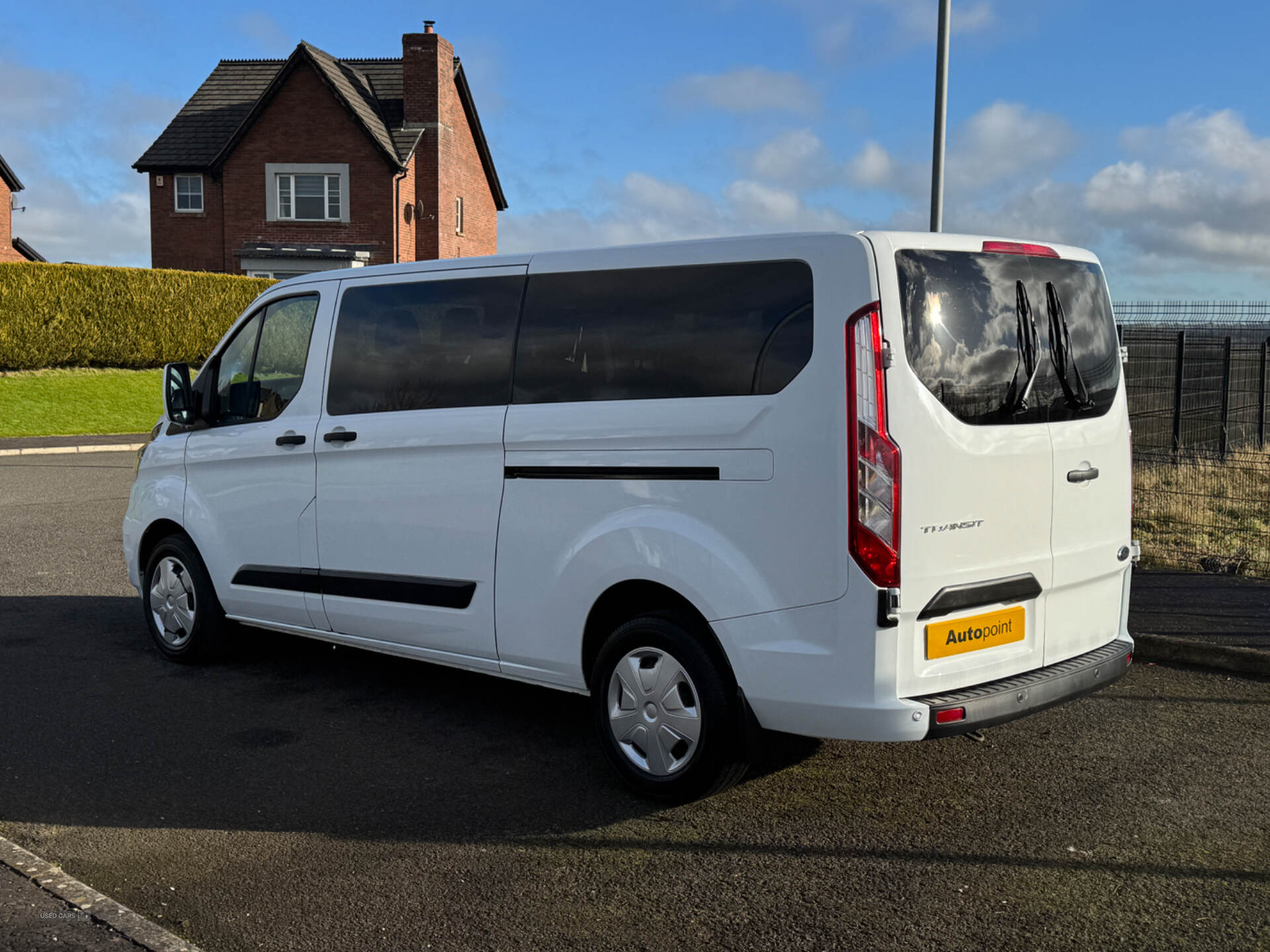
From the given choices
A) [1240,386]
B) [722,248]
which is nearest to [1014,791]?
[722,248]

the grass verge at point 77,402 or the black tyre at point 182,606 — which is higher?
the grass verge at point 77,402

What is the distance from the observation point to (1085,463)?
4664 millimetres

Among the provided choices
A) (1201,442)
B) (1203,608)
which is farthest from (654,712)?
(1201,442)

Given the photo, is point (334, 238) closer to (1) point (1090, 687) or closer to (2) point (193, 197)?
(2) point (193, 197)

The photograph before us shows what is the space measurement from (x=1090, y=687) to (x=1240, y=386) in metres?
13.8

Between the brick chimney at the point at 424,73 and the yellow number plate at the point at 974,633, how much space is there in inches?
1456

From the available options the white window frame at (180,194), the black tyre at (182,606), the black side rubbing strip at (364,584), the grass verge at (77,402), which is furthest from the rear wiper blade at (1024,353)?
the white window frame at (180,194)

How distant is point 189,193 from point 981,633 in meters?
39.0

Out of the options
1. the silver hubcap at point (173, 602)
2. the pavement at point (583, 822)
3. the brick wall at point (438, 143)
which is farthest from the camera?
the brick wall at point (438, 143)

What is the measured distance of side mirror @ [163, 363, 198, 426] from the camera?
660 cm

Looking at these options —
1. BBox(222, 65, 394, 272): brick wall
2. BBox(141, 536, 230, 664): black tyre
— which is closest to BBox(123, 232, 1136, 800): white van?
BBox(141, 536, 230, 664): black tyre

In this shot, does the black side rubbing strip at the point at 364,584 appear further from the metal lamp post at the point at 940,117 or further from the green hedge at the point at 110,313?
the green hedge at the point at 110,313

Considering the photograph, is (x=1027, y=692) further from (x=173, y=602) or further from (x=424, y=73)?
(x=424, y=73)

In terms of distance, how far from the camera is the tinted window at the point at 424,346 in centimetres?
511
